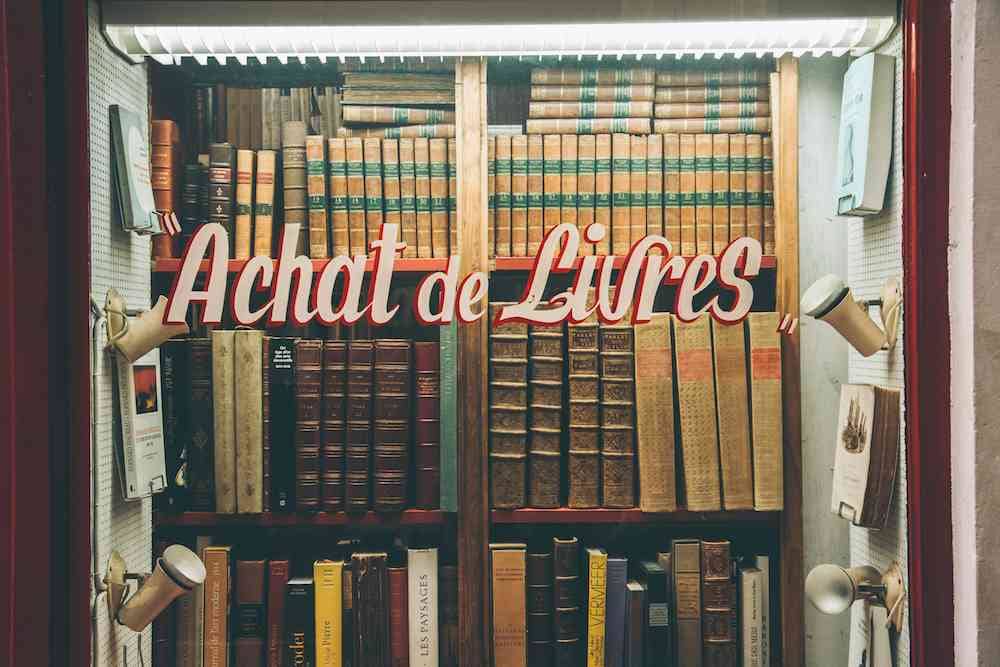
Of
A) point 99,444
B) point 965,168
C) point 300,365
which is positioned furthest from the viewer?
point 300,365

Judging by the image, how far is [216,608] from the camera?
5.23ft

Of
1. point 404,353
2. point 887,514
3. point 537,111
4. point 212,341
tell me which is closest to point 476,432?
point 404,353

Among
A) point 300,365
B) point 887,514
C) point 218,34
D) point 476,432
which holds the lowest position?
point 887,514

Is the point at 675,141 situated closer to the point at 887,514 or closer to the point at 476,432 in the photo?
the point at 476,432

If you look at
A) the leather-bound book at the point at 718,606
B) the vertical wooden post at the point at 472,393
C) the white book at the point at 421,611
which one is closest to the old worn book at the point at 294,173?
the vertical wooden post at the point at 472,393

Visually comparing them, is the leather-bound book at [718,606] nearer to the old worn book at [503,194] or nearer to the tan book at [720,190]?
the tan book at [720,190]

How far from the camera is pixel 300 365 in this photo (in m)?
1.57

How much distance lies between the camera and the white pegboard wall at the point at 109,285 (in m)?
1.45

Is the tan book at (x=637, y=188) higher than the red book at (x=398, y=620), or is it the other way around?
the tan book at (x=637, y=188)

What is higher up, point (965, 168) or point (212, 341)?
point (965, 168)

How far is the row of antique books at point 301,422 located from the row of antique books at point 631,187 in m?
0.29

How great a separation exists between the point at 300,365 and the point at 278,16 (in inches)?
23.6

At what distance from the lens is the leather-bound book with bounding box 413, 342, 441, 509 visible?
159cm

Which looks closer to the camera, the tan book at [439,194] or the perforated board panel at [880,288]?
the perforated board panel at [880,288]
